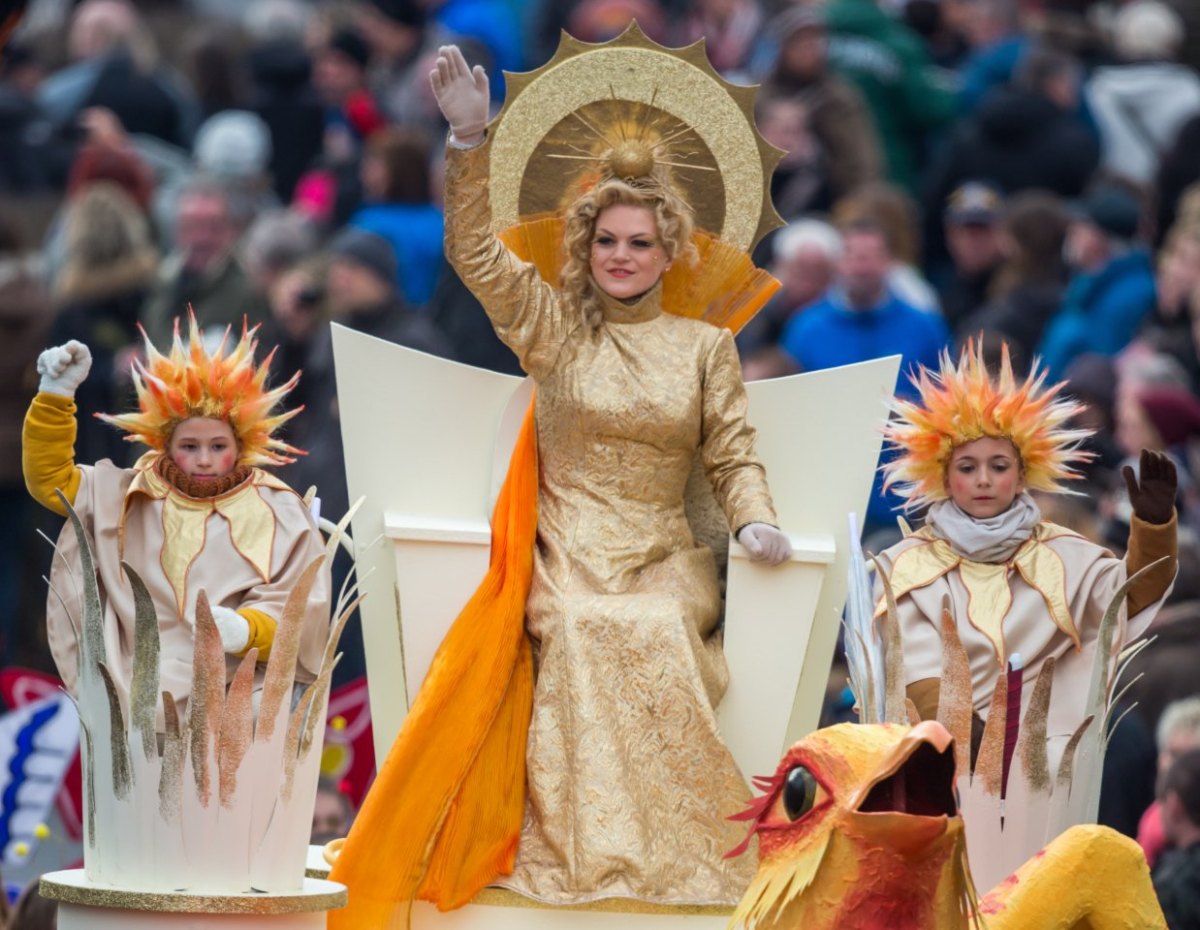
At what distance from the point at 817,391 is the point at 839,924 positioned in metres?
2.92

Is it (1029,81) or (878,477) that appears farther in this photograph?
(1029,81)

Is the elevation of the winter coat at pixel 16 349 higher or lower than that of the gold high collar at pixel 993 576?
higher

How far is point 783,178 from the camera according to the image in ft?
50.3

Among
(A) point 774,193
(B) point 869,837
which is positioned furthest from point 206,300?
(B) point 869,837

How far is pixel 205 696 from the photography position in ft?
26.3

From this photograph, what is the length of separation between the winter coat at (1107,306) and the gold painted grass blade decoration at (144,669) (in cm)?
615

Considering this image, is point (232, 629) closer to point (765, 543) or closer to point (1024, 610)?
point (765, 543)

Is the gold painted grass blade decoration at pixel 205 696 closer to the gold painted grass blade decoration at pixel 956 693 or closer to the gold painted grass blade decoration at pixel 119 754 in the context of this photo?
the gold painted grass blade decoration at pixel 119 754

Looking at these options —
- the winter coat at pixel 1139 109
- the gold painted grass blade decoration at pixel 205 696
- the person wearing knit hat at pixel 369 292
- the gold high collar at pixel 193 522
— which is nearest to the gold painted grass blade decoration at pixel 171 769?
the gold painted grass blade decoration at pixel 205 696

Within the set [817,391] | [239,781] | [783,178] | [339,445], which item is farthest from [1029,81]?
[239,781]

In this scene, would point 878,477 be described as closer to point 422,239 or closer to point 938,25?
point 422,239

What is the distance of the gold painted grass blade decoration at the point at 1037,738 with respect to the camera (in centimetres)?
825

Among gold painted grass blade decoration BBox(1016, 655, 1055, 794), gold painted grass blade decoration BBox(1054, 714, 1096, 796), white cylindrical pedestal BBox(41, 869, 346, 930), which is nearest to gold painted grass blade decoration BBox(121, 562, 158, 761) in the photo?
white cylindrical pedestal BBox(41, 869, 346, 930)

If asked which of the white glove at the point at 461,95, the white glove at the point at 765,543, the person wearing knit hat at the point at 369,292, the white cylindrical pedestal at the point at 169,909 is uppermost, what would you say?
the person wearing knit hat at the point at 369,292
